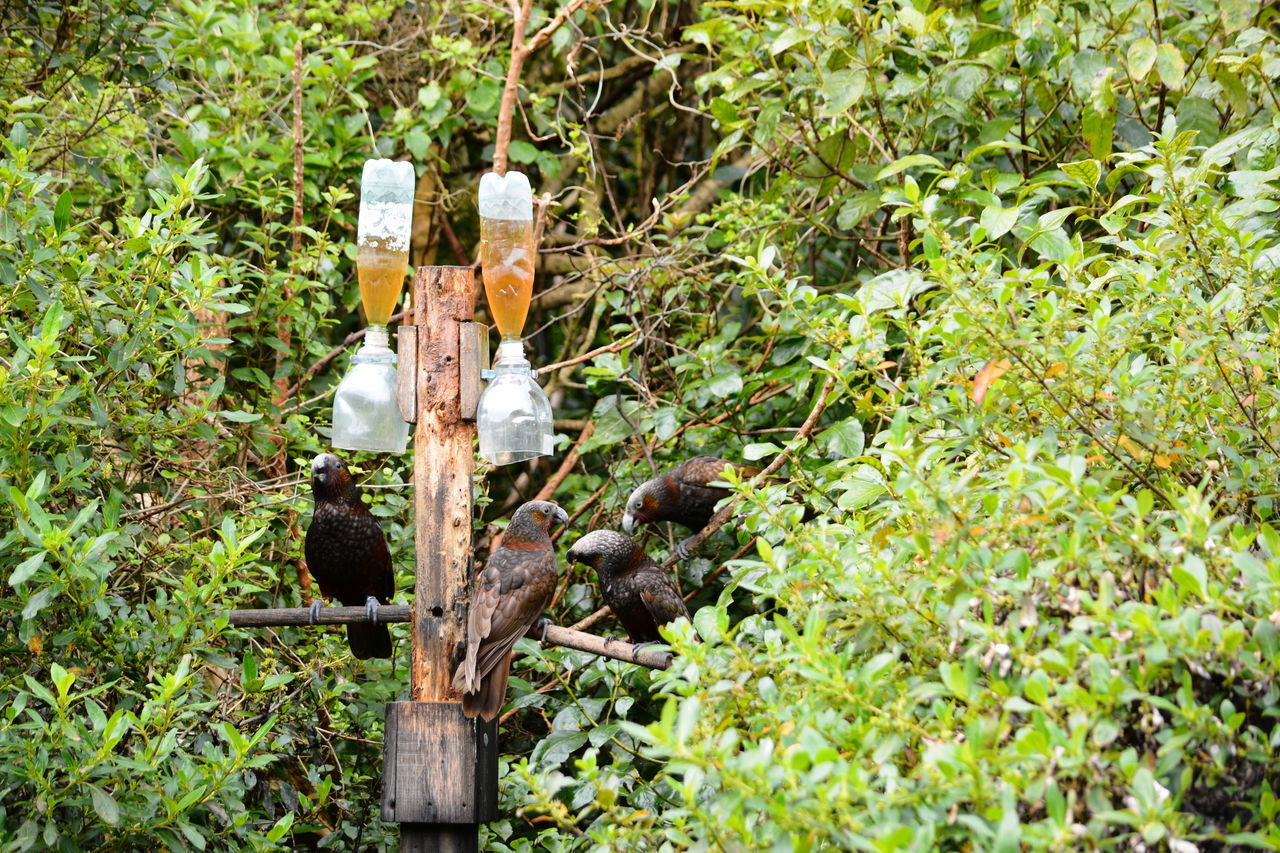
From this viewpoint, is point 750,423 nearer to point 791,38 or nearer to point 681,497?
point 681,497

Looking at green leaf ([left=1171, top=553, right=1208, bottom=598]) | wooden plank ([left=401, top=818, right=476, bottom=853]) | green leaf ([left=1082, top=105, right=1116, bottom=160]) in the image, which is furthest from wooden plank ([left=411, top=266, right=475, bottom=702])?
green leaf ([left=1082, top=105, right=1116, bottom=160])

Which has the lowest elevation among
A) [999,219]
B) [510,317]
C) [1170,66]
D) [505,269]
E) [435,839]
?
[435,839]

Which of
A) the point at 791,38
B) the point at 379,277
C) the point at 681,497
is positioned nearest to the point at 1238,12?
the point at 791,38

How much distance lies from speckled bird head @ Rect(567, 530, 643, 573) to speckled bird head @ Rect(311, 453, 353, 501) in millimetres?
715

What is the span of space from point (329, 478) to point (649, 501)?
1109mm

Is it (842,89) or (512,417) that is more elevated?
(842,89)

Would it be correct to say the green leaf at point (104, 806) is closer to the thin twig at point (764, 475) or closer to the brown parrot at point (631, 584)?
the brown parrot at point (631, 584)

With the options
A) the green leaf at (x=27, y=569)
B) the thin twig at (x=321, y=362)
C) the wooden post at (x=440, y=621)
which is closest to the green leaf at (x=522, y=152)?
the thin twig at (x=321, y=362)

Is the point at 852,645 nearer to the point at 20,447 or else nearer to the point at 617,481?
the point at 20,447

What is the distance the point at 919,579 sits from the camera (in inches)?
68.6

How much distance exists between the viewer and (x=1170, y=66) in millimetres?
3213

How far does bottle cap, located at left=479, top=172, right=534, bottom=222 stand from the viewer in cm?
261

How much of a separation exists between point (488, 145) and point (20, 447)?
3.24m

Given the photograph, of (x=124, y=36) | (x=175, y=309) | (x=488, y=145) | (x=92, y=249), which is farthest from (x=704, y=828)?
(x=488, y=145)
